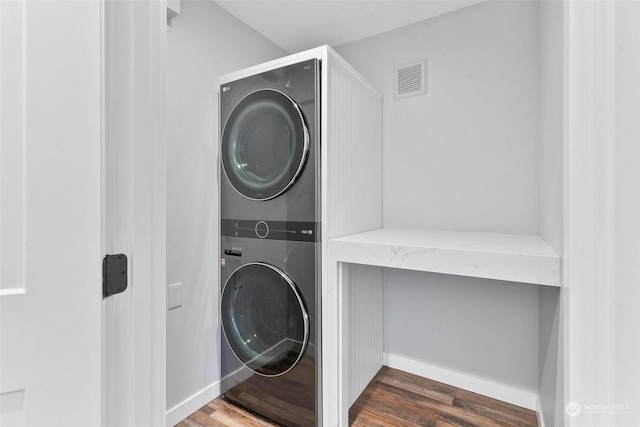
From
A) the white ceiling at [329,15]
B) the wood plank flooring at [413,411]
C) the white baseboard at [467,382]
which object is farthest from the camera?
the white ceiling at [329,15]

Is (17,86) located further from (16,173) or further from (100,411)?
(100,411)

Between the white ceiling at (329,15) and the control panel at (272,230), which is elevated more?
the white ceiling at (329,15)

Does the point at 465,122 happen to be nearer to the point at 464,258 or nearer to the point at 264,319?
the point at 464,258

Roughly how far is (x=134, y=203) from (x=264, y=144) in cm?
96

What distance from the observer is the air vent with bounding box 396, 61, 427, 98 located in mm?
1991

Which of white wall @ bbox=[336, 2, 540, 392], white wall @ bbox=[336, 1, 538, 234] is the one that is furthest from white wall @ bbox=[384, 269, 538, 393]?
white wall @ bbox=[336, 1, 538, 234]

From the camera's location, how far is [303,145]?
4.86 feet

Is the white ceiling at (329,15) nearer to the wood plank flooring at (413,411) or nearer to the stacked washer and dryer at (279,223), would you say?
the stacked washer and dryer at (279,223)

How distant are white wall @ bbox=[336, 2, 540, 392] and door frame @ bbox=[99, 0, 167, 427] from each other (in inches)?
63.3

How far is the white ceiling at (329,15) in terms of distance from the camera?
1.82m

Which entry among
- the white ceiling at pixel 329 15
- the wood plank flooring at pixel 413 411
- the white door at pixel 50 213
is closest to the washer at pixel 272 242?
the wood plank flooring at pixel 413 411
